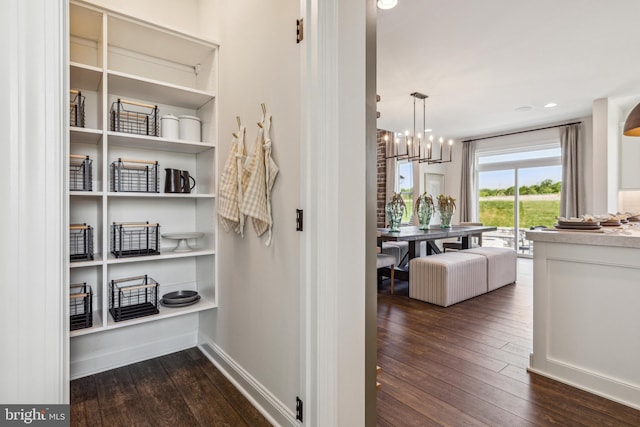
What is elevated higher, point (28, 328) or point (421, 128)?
point (421, 128)

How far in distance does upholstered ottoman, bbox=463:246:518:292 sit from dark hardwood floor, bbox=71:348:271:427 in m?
3.33

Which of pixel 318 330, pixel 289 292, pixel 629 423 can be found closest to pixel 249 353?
pixel 289 292

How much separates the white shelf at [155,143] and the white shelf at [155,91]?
33 cm

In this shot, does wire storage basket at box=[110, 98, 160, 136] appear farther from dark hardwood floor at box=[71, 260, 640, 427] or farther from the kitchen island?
the kitchen island

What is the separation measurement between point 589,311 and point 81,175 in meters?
3.12

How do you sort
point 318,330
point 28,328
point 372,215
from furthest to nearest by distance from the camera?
1. point 372,215
2. point 318,330
3. point 28,328

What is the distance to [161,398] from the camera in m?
1.78

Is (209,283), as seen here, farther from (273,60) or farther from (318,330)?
(273,60)

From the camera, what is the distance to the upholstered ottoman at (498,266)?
13.1 ft

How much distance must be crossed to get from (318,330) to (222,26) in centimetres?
200

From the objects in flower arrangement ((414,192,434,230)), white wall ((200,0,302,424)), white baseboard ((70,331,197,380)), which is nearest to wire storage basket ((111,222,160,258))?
white wall ((200,0,302,424))

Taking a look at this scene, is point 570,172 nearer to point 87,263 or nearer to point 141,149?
point 141,149

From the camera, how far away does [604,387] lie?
5.95ft

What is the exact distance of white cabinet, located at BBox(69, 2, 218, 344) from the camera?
1.82m
